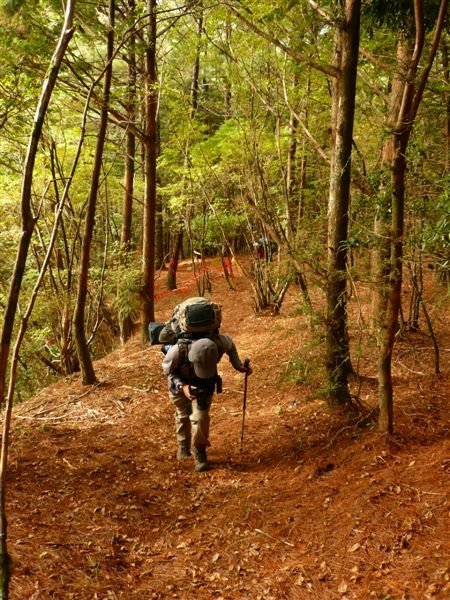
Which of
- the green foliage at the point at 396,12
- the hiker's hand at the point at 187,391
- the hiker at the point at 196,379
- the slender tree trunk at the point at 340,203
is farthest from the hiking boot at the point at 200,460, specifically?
the green foliage at the point at 396,12

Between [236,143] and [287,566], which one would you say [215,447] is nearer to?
[287,566]

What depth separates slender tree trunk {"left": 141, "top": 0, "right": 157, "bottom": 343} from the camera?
9102mm

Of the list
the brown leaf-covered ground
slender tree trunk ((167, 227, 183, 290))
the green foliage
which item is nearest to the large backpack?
the brown leaf-covered ground

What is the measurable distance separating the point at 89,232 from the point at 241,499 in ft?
15.9

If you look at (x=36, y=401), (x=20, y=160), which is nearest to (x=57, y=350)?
(x=36, y=401)

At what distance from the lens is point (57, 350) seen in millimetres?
10773

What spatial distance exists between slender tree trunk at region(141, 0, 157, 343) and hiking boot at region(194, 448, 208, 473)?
5.14 metres

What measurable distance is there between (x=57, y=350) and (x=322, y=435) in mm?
7526

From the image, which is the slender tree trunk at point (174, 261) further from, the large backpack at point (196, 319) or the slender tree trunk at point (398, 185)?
the slender tree trunk at point (398, 185)

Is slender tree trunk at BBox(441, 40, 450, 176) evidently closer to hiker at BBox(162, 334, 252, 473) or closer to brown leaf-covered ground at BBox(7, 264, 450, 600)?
brown leaf-covered ground at BBox(7, 264, 450, 600)

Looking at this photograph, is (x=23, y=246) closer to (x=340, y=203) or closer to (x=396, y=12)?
(x=340, y=203)

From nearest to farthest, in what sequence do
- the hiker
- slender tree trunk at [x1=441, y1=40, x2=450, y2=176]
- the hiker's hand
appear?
1. the hiker
2. the hiker's hand
3. slender tree trunk at [x1=441, y1=40, x2=450, y2=176]

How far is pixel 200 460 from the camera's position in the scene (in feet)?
17.4

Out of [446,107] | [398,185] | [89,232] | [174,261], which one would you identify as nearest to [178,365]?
[398,185]
